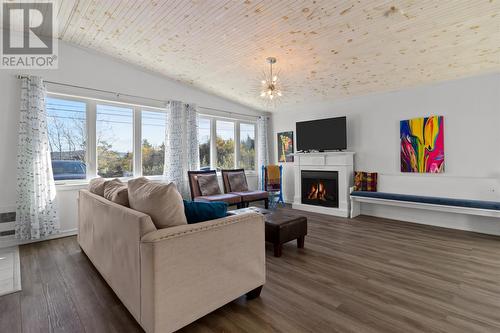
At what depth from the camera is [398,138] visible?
4.57 m

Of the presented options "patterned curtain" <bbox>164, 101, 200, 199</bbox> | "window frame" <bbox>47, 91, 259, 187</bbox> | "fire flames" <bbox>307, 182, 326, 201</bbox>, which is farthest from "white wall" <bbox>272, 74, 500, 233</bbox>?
"patterned curtain" <bbox>164, 101, 200, 199</bbox>

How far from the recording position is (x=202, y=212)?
6.31 ft

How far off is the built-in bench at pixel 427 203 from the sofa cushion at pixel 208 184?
109 inches

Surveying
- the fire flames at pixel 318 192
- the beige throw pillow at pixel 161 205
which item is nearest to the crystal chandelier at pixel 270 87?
the fire flames at pixel 318 192

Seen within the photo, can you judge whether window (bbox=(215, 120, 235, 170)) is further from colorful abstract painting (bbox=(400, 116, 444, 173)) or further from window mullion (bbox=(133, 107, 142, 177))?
colorful abstract painting (bbox=(400, 116, 444, 173))

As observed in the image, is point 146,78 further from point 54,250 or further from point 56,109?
point 54,250

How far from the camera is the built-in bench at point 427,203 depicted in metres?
3.47

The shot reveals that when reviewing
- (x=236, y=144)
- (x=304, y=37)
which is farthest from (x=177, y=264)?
(x=236, y=144)

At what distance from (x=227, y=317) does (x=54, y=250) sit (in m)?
2.79

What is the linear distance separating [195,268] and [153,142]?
12.7 feet

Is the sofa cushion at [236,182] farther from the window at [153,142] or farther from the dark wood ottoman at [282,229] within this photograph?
the dark wood ottoman at [282,229]

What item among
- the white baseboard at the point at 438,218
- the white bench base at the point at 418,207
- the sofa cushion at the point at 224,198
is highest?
the sofa cushion at the point at 224,198

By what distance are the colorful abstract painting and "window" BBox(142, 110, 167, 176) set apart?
15.3ft

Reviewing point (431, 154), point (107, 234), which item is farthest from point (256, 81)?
point (107, 234)
